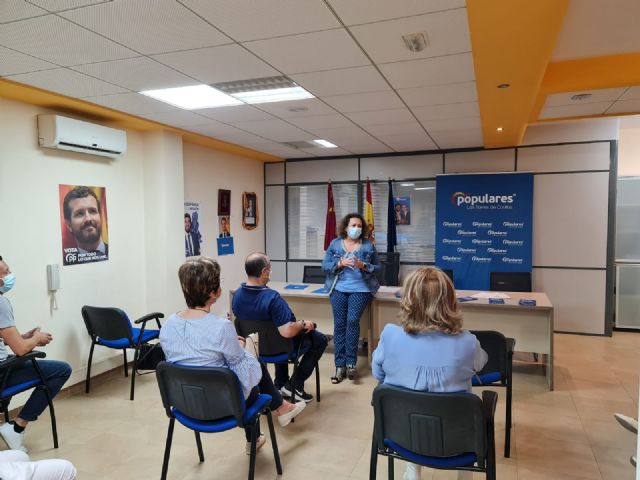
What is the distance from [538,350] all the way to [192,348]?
127 inches

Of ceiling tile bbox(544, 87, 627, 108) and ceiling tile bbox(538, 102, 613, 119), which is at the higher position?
ceiling tile bbox(538, 102, 613, 119)

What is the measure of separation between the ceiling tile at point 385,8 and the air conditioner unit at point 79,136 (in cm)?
265

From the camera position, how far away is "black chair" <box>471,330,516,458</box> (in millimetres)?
2785

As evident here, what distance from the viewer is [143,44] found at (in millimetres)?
2461

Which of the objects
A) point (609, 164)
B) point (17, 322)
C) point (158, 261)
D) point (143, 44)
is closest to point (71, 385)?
point (17, 322)

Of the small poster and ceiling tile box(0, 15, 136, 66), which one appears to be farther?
the small poster

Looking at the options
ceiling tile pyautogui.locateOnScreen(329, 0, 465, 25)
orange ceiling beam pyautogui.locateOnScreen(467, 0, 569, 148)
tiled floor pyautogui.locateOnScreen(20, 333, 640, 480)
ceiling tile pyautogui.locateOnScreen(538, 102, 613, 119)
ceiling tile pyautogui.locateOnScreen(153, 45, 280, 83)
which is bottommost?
tiled floor pyautogui.locateOnScreen(20, 333, 640, 480)

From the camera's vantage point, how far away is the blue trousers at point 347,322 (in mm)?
4141

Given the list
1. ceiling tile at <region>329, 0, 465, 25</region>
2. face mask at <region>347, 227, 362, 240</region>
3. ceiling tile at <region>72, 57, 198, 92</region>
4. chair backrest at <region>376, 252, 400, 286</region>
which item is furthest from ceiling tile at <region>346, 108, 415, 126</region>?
chair backrest at <region>376, 252, 400, 286</region>

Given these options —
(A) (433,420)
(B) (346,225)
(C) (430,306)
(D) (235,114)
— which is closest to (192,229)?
(D) (235,114)

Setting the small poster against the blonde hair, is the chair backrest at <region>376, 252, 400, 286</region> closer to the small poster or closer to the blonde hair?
the small poster

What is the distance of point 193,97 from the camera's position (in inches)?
142

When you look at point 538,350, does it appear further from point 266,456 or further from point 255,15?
point 255,15

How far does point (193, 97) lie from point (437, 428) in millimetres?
2992
